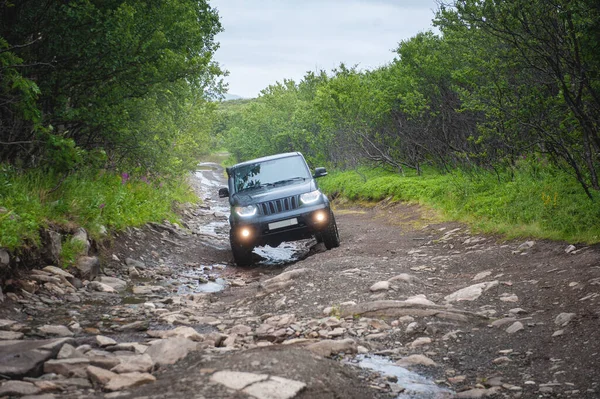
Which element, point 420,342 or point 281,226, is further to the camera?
point 281,226

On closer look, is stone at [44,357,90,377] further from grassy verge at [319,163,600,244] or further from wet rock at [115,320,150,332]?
grassy verge at [319,163,600,244]

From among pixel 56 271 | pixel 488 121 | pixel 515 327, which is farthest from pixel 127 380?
pixel 488 121

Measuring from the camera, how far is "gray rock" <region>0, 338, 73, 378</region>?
313 centimetres

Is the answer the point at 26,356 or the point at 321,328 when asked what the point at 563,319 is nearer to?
the point at 321,328

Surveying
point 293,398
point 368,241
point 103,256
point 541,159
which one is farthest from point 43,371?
point 541,159

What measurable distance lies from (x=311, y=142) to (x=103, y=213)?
24679 millimetres

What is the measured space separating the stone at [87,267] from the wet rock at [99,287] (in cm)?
22

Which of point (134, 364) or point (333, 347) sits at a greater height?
point (134, 364)

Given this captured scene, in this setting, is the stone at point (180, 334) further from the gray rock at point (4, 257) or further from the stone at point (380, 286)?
the stone at point (380, 286)

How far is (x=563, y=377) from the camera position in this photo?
11.1 feet

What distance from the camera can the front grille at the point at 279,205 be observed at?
9219mm

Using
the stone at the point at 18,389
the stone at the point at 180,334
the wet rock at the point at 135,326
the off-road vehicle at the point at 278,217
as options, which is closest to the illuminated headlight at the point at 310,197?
the off-road vehicle at the point at 278,217

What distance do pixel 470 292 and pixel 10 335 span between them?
486cm

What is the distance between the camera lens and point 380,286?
589 centimetres
